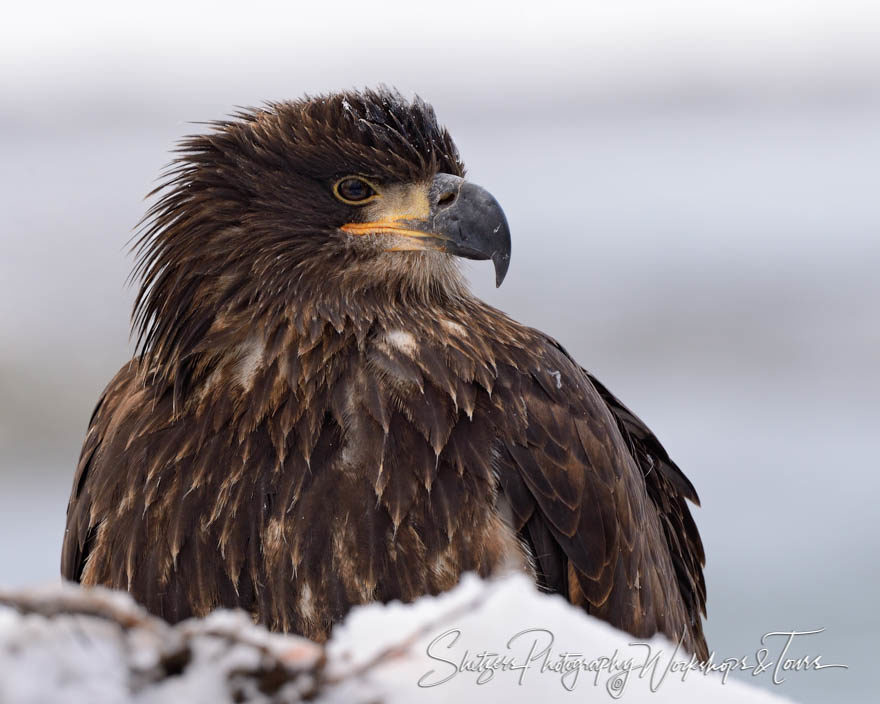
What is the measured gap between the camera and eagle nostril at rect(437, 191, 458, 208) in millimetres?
3109

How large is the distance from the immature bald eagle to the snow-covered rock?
1375 millimetres

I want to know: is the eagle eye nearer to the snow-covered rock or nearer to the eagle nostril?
the eagle nostril

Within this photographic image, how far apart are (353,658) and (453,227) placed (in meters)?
1.99

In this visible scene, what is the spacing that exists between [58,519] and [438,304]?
26.9 ft

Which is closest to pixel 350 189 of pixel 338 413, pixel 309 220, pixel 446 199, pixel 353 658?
pixel 309 220

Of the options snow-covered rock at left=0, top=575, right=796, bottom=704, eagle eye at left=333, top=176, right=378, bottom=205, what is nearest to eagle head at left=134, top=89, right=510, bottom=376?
eagle eye at left=333, top=176, right=378, bottom=205

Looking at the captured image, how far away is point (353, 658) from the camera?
1.23 metres

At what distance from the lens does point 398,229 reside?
311 centimetres

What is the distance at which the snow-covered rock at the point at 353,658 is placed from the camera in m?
1.12

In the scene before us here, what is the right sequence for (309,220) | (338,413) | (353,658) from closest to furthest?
(353,658) < (338,413) < (309,220)

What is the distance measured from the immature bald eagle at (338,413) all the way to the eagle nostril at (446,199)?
13mm

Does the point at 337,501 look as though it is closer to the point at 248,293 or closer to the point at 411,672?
the point at 248,293

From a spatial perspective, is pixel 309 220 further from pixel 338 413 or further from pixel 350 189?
pixel 338 413

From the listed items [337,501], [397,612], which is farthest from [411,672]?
[337,501]
